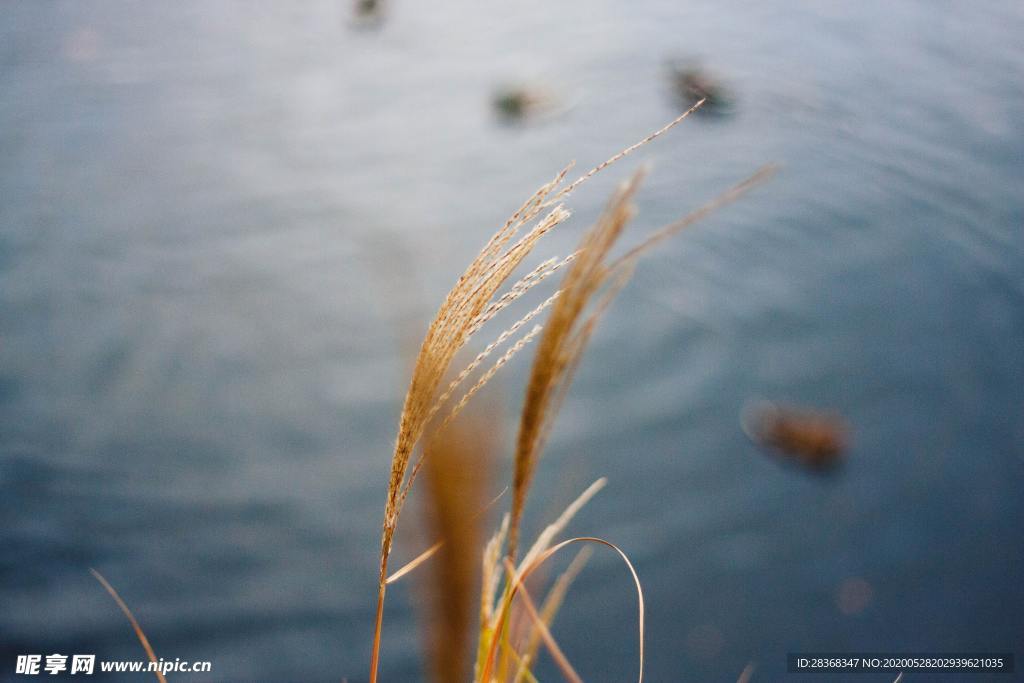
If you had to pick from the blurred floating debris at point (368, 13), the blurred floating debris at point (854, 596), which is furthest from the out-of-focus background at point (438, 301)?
the blurred floating debris at point (368, 13)

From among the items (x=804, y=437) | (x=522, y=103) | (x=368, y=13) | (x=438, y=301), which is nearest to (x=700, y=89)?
(x=522, y=103)

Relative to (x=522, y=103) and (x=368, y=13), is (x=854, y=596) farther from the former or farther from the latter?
(x=368, y=13)

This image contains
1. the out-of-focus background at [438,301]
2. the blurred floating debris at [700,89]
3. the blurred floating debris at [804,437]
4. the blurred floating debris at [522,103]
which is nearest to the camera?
the out-of-focus background at [438,301]

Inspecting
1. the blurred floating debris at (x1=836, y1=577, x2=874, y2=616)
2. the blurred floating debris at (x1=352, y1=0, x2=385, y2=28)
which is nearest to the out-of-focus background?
the blurred floating debris at (x1=836, y1=577, x2=874, y2=616)

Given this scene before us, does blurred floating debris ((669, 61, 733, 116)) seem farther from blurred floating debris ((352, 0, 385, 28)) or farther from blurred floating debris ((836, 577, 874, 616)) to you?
blurred floating debris ((836, 577, 874, 616))

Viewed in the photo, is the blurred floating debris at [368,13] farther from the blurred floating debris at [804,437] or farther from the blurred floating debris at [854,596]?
the blurred floating debris at [854,596]
